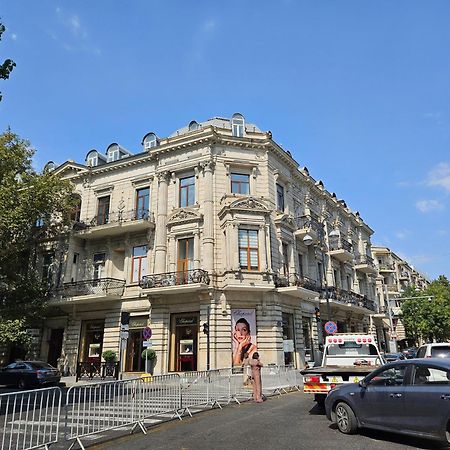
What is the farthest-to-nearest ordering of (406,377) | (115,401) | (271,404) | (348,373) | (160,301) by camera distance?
(160,301) → (271,404) → (348,373) → (115,401) → (406,377)

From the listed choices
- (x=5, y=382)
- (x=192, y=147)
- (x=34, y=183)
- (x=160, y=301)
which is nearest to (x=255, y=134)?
(x=192, y=147)

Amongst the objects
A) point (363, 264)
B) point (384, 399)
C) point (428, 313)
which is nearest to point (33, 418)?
point (384, 399)

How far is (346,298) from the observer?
32.6 meters

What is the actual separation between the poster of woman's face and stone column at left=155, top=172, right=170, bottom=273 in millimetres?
5361

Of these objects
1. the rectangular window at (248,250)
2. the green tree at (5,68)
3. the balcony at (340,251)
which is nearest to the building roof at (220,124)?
the rectangular window at (248,250)

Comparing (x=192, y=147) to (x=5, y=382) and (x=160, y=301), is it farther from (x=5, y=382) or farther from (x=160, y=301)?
(x=5, y=382)

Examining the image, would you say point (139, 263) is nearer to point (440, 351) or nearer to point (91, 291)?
point (91, 291)

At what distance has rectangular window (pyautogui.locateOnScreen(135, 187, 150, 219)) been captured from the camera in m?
26.6

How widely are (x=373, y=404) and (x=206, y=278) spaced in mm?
15190

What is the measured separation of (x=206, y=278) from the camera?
22078 mm

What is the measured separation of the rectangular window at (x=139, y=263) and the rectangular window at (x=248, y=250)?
254 inches

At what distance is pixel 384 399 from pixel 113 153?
91.1ft

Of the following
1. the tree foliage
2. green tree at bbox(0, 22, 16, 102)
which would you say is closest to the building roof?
green tree at bbox(0, 22, 16, 102)

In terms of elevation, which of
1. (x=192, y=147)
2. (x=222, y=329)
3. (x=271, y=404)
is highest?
(x=192, y=147)
